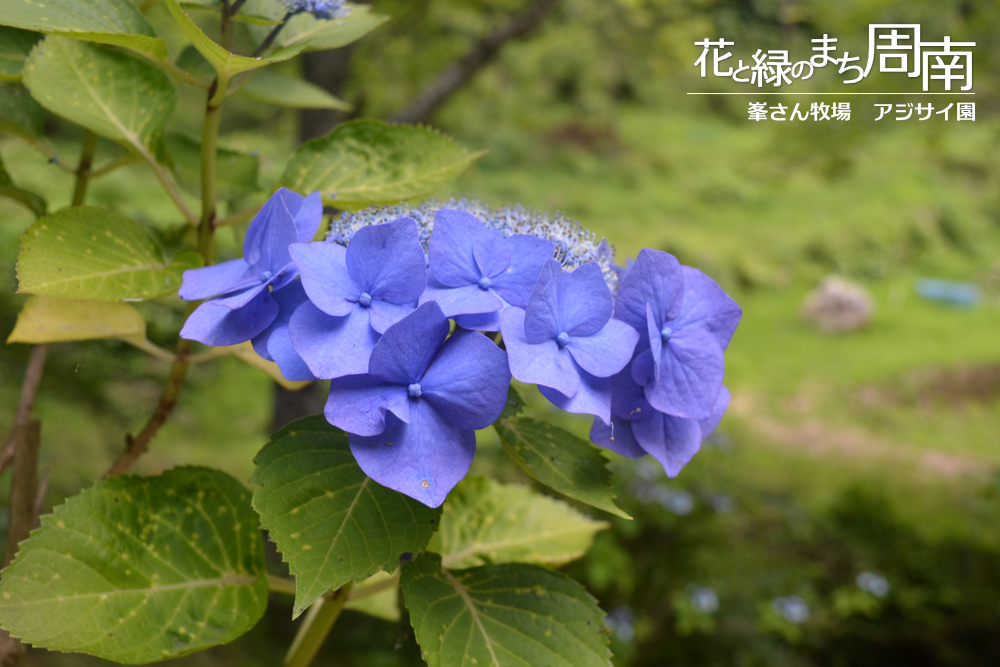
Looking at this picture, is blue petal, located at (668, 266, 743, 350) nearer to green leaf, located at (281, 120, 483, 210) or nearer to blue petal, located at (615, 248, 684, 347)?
blue petal, located at (615, 248, 684, 347)

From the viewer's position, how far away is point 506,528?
0.79 m

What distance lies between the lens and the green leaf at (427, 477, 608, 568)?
75 cm

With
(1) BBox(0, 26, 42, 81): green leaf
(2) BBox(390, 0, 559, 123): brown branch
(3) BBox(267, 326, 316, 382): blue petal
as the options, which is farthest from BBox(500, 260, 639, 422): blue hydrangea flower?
(2) BBox(390, 0, 559, 123): brown branch

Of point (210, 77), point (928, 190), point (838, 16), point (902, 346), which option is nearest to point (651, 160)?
point (928, 190)

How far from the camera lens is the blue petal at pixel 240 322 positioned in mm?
→ 454

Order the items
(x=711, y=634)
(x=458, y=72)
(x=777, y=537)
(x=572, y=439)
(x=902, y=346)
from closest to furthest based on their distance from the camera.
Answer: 1. (x=572, y=439)
2. (x=458, y=72)
3. (x=711, y=634)
4. (x=777, y=537)
5. (x=902, y=346)

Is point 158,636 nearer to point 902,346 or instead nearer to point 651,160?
point 902,346

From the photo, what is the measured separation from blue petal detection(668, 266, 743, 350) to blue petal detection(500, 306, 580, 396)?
0.42 feet

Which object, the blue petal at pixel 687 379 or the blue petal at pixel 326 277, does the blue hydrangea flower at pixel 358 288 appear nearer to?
the blue petal at pixel 326 277

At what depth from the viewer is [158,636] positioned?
53 centimetres

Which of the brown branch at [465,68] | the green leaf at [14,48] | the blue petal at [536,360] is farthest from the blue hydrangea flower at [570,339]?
the brown branch at [465,68]

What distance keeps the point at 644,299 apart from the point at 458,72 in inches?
83.1

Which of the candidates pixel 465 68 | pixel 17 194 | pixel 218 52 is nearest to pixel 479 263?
pixel 218 52

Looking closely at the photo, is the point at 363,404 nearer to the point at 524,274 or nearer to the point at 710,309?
the point at 524,274
